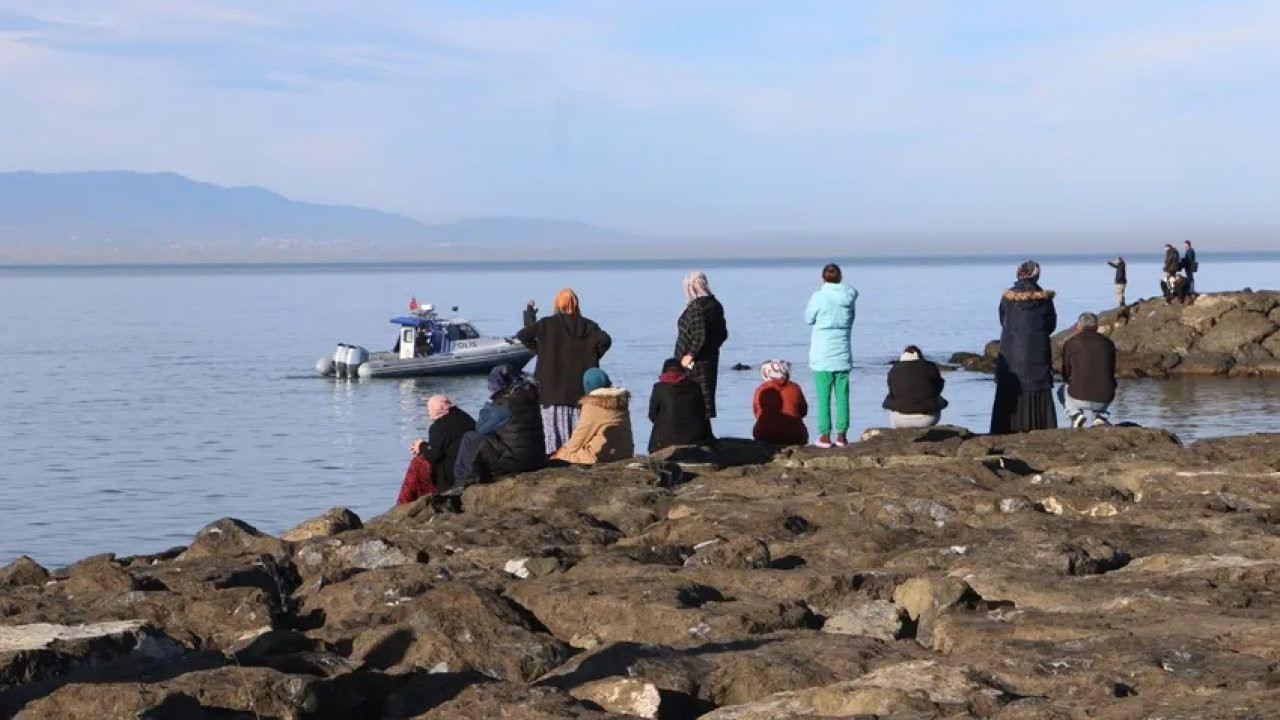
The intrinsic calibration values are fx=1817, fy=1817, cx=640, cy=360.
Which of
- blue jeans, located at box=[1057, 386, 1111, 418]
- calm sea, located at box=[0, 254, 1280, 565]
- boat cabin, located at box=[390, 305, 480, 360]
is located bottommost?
calm sea, located at box=[0, 254, 1280, 565]

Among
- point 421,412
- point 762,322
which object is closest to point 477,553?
point 421,412

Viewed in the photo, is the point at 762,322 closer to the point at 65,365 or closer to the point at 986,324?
the point at 986,324

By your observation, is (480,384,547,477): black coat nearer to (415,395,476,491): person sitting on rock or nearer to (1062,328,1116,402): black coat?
(415,395,476,491): person sitting on rock

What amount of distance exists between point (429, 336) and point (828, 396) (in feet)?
116

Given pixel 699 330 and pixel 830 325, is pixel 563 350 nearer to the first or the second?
pixel 699 330

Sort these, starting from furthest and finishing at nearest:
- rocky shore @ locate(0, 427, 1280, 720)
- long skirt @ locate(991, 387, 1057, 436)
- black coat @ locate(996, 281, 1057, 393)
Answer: long skirt @ locate(991, 387, 1057, 436)
black coat @ locate(996, 281, 1057, 393)
rocky shore @ locate(0, 427, 1280, 720)

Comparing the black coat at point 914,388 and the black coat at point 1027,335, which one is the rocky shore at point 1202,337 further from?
the black coat at point 914,388

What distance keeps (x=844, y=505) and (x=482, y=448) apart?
11.4ft

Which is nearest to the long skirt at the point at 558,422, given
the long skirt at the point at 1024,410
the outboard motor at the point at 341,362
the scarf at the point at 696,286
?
the scarf at the point at 696,286

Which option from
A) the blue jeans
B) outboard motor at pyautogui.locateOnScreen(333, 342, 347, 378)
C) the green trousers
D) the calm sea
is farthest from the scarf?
outboard motor at pyautogui.locateOnScreen(333, 342, 347, 378)

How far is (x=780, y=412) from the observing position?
58.2 feet

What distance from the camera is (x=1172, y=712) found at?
284 inches

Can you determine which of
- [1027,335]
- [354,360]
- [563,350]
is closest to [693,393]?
[563,350]

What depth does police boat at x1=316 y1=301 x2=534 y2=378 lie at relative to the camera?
169 feet
